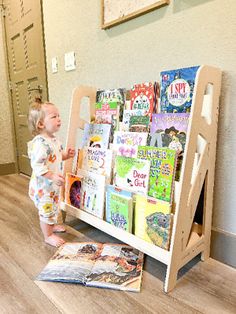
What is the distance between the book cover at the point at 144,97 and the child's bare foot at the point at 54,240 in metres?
0.65

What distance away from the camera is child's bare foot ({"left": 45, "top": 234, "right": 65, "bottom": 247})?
1058mm

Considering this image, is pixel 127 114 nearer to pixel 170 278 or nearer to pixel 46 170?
pixel 46 170

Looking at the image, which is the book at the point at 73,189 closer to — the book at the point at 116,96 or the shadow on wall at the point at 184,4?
the book at the point at 116,96

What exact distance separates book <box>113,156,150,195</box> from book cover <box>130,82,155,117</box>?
21 centimetres

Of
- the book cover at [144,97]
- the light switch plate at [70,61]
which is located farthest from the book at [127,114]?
the light switch plate at [70,61]

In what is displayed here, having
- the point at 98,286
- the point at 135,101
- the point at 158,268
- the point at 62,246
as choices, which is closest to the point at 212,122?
the point at 135,101

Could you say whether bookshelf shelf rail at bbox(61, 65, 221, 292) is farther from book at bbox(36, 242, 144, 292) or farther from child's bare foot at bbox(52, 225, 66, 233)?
child's bare foot at bbox(52, 225, 66, 233)

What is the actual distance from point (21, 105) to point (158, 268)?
190 centimetres

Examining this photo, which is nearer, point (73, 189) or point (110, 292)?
point (110, 292)

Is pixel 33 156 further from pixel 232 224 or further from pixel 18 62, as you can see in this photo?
pixel 18 62

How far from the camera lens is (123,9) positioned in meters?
1.12

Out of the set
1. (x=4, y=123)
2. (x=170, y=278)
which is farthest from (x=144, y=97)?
(x=4, y=123)

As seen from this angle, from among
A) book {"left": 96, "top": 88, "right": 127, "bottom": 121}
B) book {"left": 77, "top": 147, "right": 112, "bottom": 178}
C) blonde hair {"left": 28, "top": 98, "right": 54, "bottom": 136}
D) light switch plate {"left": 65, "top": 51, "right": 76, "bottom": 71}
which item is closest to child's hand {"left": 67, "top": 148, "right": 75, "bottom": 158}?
book {"left": 77, "top": 147, "right": 112, "bottom": 178}

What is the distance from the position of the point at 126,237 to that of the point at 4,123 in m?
1.99
